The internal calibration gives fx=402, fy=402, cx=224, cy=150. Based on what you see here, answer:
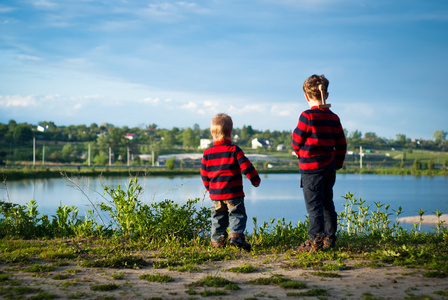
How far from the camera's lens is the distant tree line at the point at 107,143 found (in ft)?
235

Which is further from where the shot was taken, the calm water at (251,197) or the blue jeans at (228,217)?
the calm water at (251,197)

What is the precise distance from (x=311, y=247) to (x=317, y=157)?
978 millimetres

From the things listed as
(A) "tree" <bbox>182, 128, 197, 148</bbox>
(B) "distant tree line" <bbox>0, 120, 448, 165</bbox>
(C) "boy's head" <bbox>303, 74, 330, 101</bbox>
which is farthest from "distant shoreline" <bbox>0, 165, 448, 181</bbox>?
(A) "tree" <bbox>182, 128, 197, 148</bbox>

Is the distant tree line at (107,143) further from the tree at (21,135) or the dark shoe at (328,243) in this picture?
the dark shoe at (328,243)

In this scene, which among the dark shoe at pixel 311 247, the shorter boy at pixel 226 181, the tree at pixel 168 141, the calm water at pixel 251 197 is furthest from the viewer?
the tree at pixel 168 141

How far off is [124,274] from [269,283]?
130 cm

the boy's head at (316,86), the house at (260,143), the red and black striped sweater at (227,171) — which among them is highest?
the house at (260,143)

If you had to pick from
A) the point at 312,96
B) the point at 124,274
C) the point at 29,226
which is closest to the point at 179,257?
the point at 124,274

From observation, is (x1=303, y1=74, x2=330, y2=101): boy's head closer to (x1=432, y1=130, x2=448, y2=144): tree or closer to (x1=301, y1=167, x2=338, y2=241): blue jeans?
(x1=301, y1=167, x2=338, y2=241): blue jeans

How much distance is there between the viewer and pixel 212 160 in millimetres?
4824

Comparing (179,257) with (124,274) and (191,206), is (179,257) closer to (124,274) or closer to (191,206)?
(124,274)

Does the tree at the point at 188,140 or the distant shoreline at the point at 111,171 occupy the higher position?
the tree at the point at 188,140

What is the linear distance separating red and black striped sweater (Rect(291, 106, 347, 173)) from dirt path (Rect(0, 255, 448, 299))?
42.3 inches

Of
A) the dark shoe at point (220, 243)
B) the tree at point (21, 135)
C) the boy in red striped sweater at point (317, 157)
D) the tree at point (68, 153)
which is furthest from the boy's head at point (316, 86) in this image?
the tree at point (21, 135)
